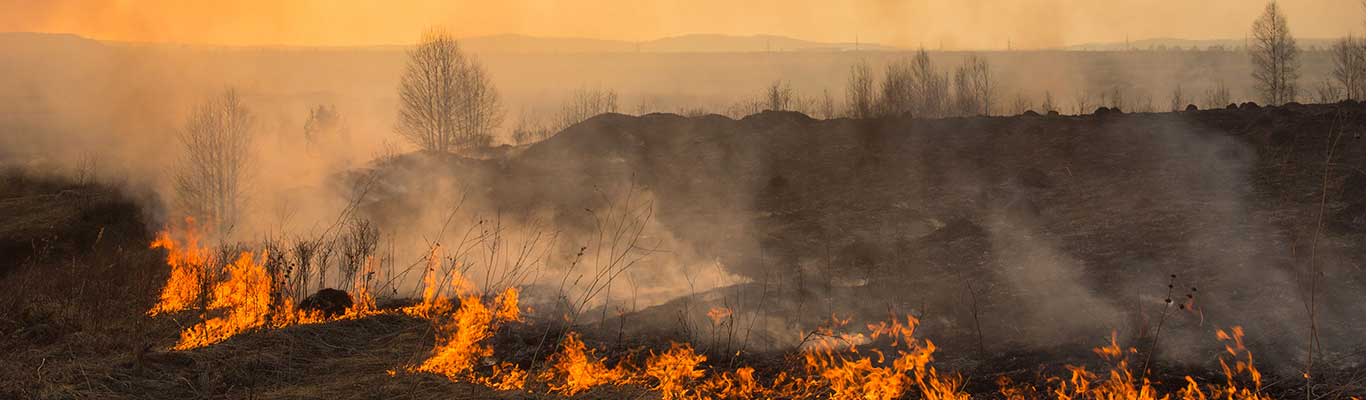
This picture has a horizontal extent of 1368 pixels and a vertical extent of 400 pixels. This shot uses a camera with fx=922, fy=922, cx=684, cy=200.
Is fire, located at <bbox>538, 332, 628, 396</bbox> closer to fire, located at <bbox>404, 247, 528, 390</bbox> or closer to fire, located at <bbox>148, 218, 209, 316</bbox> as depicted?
fire, located at <bbox>404, 247, 528, 390</bbox>

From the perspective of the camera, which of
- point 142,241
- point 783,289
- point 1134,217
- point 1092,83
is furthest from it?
point 1092,83

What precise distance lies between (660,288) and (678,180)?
7.48 metres

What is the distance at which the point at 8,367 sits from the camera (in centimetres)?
974

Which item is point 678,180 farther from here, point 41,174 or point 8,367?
point 41,174

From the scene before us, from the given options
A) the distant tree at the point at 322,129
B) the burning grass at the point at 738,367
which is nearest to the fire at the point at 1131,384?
the burning grass at the point at 738,367

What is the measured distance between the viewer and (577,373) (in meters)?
10.5

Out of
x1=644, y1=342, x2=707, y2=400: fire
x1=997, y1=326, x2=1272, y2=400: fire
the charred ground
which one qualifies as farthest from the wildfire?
x1=997, y1=326, x2=1272, y2=400: fire

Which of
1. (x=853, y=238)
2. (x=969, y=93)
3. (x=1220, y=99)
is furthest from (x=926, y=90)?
(x=853, y=238)

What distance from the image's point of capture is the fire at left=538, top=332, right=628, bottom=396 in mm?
10109

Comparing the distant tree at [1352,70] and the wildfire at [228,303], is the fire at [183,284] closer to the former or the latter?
the wildfire at [228,303]

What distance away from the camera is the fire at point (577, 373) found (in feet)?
33.2

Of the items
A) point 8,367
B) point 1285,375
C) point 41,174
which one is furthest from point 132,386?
point 41,174

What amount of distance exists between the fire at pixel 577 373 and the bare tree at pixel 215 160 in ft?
84.6

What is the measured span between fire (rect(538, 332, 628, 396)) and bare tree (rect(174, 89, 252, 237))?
25794 millimetres
